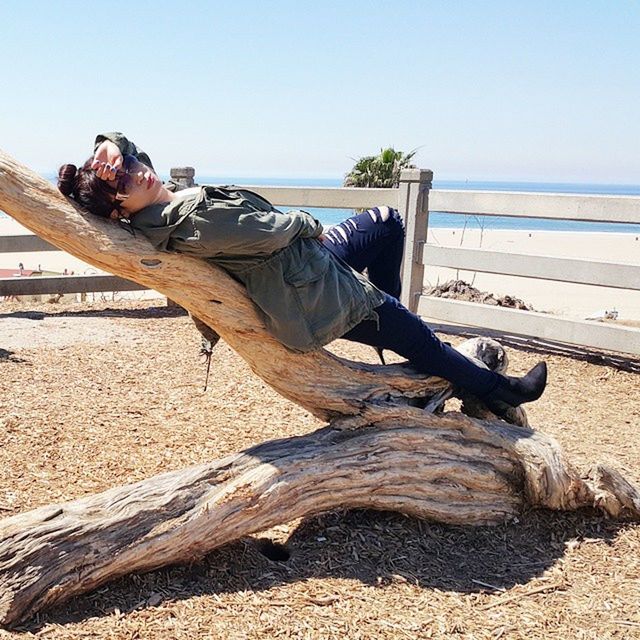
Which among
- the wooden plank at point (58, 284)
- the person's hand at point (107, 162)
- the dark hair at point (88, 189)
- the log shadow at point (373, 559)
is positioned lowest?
the log shadow at point (373, 559)

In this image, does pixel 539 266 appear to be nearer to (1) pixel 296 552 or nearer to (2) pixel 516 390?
(2) pixel 516 390

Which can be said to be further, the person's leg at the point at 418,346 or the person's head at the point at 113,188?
the person's leg at the point at 418,346

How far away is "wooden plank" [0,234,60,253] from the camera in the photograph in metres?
8.39

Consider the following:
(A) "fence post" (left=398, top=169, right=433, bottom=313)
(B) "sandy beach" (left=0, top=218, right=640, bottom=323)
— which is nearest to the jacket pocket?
(B) "sandy beach" (left=0, top=218, right=640, bottom=323)

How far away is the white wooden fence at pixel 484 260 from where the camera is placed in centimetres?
708

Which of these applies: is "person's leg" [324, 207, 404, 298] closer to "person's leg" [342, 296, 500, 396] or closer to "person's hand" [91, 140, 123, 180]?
"person's leg" [342, 296, 500, 396]

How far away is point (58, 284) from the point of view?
8812mm

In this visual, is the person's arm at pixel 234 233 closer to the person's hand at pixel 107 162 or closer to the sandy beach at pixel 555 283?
the person's hand at pixel 107 162

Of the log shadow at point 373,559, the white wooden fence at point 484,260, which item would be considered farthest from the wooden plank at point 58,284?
the log shadow at point 373,559

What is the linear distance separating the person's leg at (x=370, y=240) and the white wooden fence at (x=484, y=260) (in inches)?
146

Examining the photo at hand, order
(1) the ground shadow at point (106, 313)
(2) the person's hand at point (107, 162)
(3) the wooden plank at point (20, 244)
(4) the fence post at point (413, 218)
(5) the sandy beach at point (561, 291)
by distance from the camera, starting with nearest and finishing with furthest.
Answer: (2) the person's hand at point (107, 162) < (4) the fence post at point (413, 218) < (1) the ground shadow at point (106, 313) < (3) the wooden plank at point (20, 244) < (5) the sandy beach at point (561, 291)

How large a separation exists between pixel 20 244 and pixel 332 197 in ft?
11.2

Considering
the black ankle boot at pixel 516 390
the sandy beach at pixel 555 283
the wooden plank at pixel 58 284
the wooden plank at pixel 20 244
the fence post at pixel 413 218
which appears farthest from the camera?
the sandy beach at pixel 555 283

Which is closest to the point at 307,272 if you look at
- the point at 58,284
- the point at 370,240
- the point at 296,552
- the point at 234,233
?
the point at 234,233
